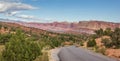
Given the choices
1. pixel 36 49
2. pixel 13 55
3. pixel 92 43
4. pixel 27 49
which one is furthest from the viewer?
pixel 92 43

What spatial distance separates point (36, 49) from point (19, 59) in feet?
26.7

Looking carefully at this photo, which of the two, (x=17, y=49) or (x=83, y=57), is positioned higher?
(x=17, y=49)

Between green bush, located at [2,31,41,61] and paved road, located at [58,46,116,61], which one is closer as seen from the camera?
green bush, located at [2,31,41,61]

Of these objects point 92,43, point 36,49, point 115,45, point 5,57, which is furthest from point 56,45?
point 5,57

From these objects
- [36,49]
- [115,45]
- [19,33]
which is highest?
[19,33]

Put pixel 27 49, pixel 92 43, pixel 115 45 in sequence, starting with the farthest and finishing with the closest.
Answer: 1. pixel 92 43
2. pixel 115 45
3. pixel 27 49

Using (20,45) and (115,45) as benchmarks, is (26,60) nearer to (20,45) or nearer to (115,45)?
(20,45)

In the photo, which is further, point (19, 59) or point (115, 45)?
point (115, 45)

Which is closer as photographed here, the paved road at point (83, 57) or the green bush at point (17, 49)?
A: the green bush at point (17, 49)

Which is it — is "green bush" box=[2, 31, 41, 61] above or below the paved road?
above

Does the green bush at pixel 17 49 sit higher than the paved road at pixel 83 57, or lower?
higher

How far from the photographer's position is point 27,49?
33.2m

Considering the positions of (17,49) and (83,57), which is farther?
(83,57)

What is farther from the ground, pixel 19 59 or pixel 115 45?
pixel 19 59
